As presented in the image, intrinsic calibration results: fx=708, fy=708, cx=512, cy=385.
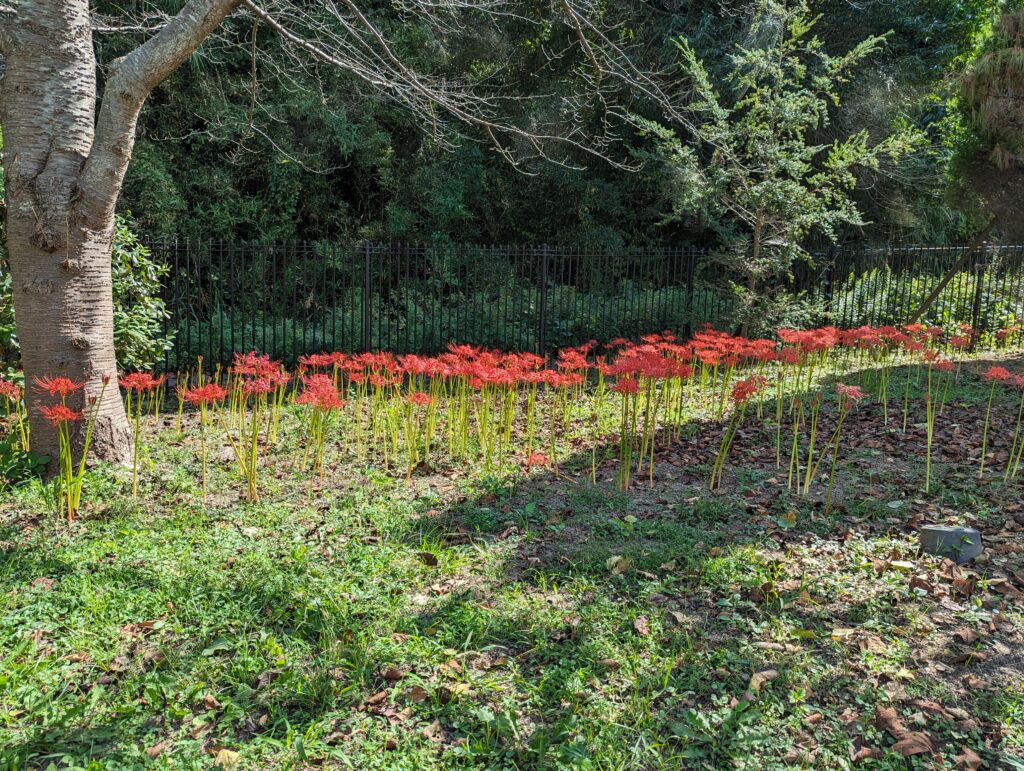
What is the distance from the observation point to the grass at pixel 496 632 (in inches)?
90.4

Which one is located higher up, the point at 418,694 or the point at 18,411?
the point at 18,411

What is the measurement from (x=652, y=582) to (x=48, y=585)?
2.69 m

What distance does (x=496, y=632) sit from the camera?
289cm

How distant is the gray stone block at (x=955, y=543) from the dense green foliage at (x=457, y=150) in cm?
848

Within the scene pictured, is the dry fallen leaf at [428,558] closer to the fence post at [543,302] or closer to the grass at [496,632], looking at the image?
the grass at [496,632]

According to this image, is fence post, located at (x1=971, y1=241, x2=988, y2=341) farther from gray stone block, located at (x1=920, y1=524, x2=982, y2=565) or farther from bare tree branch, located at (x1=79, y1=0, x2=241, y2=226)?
bare tree branch, located at (x1=79, y1=0, x2=241, y2=226)

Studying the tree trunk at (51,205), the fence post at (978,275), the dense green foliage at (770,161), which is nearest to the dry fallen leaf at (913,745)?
the tree trunk at (51,205)

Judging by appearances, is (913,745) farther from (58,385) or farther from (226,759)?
(58,385)

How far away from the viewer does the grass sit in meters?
2.30

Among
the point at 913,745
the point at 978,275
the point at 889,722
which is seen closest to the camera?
the point at 913,745

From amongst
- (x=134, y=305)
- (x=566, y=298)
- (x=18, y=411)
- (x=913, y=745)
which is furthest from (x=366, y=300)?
(x=913, y=745)

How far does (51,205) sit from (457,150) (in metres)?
9.89

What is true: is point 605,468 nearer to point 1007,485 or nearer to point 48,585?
point 1007,485

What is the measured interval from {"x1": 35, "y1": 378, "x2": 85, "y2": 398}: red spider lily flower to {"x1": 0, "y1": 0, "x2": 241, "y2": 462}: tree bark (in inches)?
1.7
